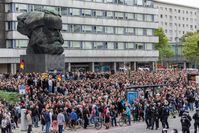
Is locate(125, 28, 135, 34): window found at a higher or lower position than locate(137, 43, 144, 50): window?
higher

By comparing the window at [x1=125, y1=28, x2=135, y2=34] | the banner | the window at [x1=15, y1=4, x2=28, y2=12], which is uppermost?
the window at [x1=15, y1=4, x2=28, y2=12]

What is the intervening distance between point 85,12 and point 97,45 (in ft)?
21.2

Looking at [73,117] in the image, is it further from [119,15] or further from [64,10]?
[119,15]

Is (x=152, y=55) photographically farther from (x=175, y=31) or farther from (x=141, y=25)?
(x=175, y=31)

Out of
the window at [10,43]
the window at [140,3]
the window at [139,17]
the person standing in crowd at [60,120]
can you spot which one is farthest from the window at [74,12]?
the person standing in crowd at [60,120]

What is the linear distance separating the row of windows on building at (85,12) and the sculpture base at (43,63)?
24718 mm

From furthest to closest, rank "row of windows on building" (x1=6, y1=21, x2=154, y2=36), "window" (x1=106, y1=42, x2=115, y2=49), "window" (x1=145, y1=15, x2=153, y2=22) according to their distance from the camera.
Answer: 1. "window" (x1=145, y1=15, x2=153, y2=22)
2. "window" (x1=106, y1=42, x2=115, y2=49)
3. "row of windows on building" (x1=6, y1=21, x2=154, y2=36)

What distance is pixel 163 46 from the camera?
4535 inches

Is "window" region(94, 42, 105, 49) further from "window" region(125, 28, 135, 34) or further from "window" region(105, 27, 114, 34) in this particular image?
"window" region(125, 28, 135, 34)

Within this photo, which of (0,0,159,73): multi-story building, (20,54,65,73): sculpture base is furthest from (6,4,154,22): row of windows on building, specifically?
(20,54,65,73): sculpture base

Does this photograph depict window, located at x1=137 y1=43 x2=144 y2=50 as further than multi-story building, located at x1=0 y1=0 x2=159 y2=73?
Yes

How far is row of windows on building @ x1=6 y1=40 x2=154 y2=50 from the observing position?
75.1 m

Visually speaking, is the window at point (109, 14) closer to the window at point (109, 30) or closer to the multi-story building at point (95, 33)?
the multi-story building at point (95, 33)

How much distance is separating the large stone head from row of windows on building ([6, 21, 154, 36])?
26.1m
